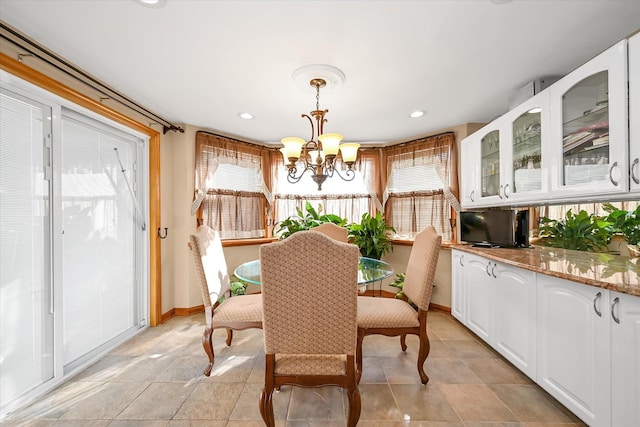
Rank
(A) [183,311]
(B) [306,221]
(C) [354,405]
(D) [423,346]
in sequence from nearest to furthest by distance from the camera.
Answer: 1. (C) [354,405]
2. (D) [423,346]
3. (A) [183,311]
4. (B) [306,221]

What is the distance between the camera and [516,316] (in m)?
1.86

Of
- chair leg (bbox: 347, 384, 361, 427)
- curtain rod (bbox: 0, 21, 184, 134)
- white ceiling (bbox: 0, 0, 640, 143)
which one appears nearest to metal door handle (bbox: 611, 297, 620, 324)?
chair leg (bbox: 347, 384, 361, 427)

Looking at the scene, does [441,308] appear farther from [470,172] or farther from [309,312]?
[309,312]

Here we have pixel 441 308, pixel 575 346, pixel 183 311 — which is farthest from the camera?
pixel 441 308

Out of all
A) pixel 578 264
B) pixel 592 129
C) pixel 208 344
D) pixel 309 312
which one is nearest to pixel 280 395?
pixel 208 344

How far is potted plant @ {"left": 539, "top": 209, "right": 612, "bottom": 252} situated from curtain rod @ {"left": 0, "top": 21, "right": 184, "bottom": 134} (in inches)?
155

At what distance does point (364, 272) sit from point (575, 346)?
49.7 inches

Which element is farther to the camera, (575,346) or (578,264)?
(578,264)

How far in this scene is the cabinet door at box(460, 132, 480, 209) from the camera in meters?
2.68

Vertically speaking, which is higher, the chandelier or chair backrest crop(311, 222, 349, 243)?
the chandelier

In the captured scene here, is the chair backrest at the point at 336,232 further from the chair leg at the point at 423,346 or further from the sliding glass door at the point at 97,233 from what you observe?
the sliding glass door at the point at 97,233

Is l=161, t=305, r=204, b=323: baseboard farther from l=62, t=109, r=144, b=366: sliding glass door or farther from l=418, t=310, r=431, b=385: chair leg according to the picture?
l=418, t=310, r=431, b=385: chair leg

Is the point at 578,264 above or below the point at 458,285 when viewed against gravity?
above

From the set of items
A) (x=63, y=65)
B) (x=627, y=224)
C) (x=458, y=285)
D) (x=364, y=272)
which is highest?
(x=63, y=65)
